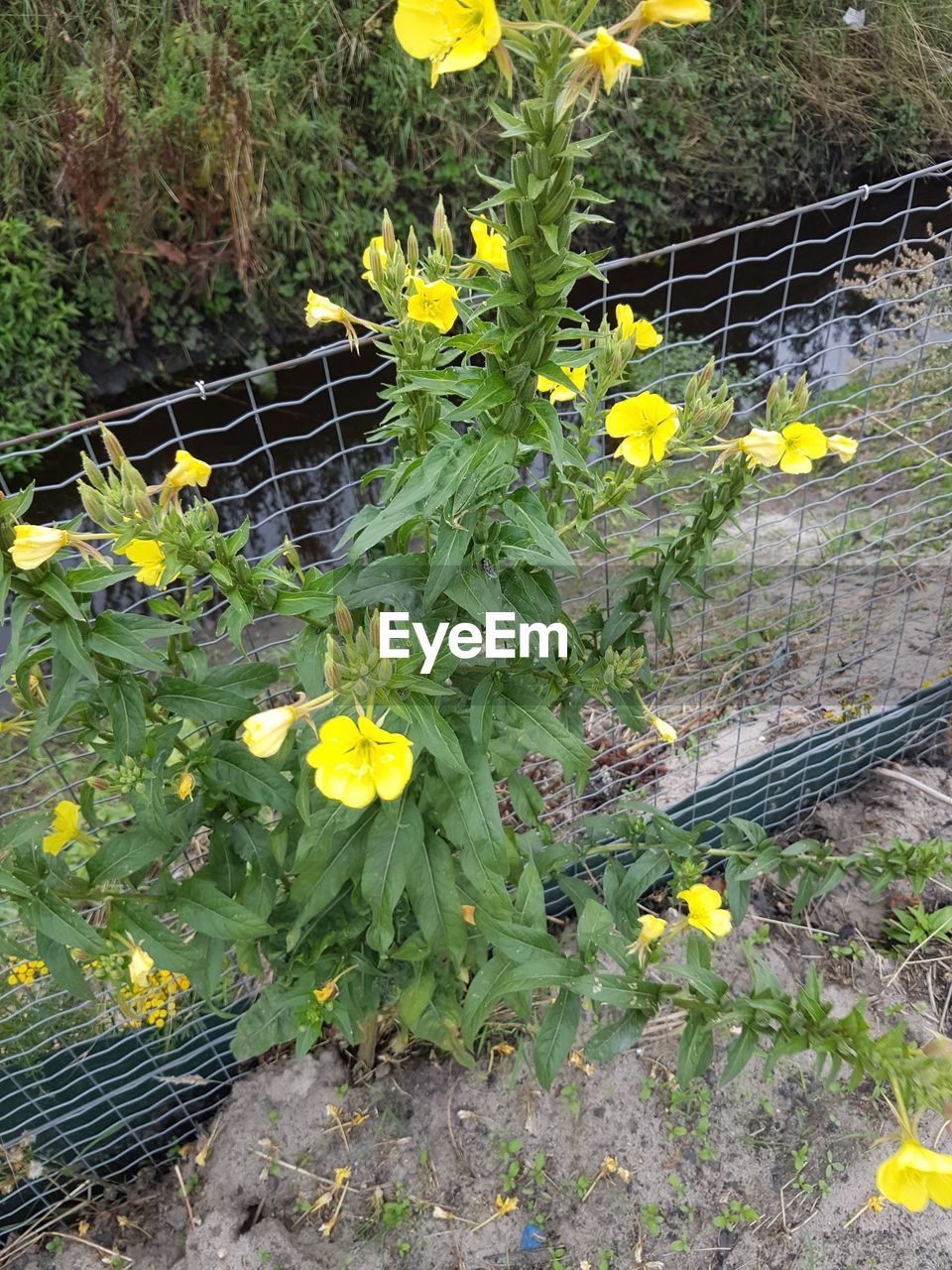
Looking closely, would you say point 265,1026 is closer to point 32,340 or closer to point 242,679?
point 242,679

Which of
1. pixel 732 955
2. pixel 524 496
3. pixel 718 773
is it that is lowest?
pixel 732 955

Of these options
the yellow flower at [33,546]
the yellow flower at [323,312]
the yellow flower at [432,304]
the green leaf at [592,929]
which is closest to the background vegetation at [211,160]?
the yellow flower at [323,312]

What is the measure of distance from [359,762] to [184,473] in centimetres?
60

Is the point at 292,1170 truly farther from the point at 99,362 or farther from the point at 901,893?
the point at 99,362

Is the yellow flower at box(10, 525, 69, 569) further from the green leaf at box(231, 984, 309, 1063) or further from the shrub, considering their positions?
the shrub

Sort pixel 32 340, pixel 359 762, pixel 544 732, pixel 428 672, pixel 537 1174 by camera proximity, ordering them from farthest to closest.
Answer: pixel 32 340 < pixel 537 1174 < pixel 544 732 < pixel 428 672 < pixel 359 762

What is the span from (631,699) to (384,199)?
5.42 metres

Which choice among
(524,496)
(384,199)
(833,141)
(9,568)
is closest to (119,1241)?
(9,568)

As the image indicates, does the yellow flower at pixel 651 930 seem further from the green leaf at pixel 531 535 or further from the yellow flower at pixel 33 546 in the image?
the yellow flower at pixel 33 546

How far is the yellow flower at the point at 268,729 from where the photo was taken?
123 cm

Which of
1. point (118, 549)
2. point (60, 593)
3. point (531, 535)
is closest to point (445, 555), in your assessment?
point (531, 535)

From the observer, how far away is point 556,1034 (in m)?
1.79

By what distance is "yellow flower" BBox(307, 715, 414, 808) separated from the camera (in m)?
1.17

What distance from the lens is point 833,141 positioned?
7.54 metres
